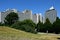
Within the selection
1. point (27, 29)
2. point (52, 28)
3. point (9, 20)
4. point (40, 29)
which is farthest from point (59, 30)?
point (27, 29)

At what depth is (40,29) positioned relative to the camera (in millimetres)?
94375

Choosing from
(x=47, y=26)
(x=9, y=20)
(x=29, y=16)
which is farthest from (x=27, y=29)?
(x=29, y=16)

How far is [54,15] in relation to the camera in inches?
4970

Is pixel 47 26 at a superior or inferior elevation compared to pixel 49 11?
inferior

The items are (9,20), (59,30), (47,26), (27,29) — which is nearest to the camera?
(27,29)

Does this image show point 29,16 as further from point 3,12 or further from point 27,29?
point 27,29

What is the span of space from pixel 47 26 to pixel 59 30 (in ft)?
34.3

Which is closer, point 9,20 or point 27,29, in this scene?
point 27,29

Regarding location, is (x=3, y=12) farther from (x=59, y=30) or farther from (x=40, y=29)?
(x=59, y=30)

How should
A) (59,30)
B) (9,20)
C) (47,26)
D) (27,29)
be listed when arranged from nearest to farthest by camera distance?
(27,29) → (59,30) → (47,26) → (9,20)

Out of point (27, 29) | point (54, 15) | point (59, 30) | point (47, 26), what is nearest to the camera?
point (27, 29)

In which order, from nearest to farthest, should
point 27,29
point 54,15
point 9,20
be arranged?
point 27,29 → point 9,20 → point 54,15

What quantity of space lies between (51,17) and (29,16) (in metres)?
Answer: 14.4

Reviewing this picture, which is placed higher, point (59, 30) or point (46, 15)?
point (46, 15)
